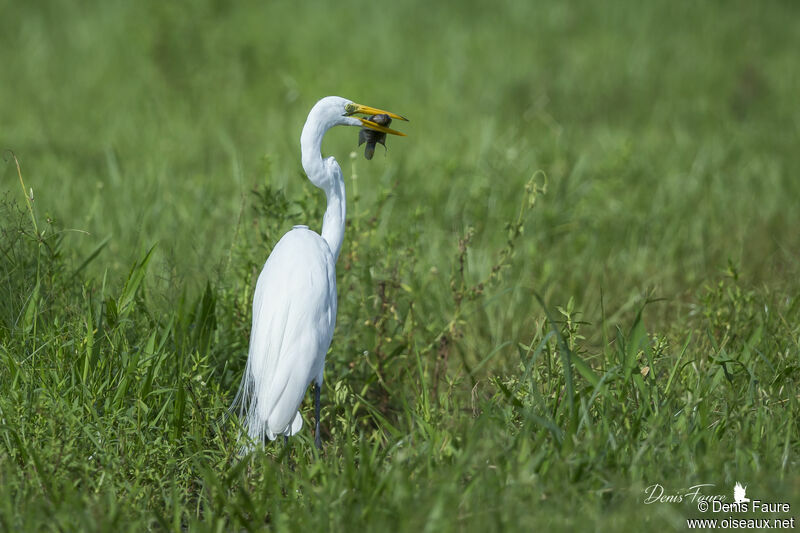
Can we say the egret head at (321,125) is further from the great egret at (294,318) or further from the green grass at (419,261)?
the green grass at (419,261)

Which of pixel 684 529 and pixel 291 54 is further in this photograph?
pixel 291 54

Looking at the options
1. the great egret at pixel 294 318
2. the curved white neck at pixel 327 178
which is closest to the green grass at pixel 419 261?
the great egret at pixel 294 318

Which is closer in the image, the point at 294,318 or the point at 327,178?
the point at 294,318

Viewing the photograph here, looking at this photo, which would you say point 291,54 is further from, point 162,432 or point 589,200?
point 162,432

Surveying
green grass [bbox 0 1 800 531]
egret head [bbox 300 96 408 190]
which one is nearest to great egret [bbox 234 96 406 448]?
egret head [bbox 300 96 408 190]

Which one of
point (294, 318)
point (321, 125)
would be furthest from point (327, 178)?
point (294, 318)

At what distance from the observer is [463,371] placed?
307cm

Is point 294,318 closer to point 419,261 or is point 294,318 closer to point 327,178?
point 327,178

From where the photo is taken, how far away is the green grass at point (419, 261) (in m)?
1.94

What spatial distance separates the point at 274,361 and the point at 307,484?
483mm

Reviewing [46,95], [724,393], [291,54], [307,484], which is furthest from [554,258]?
[46,95]

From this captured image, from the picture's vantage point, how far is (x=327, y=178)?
7.64 feet

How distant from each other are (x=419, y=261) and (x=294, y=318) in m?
1.36

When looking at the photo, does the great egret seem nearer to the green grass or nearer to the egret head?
the egret head
